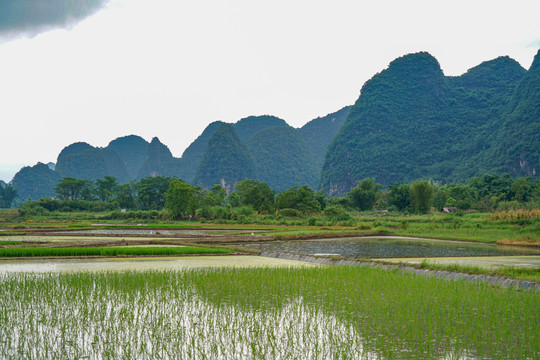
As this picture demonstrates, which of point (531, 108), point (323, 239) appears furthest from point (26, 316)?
point (531, 108)

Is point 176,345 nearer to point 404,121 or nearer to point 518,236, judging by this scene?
point 518,236

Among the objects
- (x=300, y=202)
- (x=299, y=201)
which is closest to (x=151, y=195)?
(x=299, y=201)

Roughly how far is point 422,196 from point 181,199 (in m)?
25.0

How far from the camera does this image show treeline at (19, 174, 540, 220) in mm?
38281

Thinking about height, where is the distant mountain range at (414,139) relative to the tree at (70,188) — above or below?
above

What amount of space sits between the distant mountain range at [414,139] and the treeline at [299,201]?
1423 inches

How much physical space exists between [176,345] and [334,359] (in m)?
1.72

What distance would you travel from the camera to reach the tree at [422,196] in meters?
43.6

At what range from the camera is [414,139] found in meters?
111

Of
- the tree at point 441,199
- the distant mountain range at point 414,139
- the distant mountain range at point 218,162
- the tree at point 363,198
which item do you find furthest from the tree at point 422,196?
the distant mountain range at point 218,162

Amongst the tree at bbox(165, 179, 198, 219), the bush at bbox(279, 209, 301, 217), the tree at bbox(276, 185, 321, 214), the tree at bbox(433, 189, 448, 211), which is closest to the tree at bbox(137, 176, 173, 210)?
the tree at bbox(165, 179, 198, 219)

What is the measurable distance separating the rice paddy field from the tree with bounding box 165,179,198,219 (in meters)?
29.3

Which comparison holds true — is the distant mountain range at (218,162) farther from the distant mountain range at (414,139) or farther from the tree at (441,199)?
the tree at (441,199)

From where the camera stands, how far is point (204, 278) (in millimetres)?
8273
